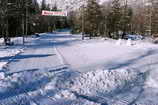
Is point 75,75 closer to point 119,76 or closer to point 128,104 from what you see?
point 119,76

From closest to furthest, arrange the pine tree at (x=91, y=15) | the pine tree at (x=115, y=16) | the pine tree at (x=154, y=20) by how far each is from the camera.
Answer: the pine tree at (x=154, y=20)
the pine tree at (x=91, y=15)
the pine tree at (x=115, y=16)

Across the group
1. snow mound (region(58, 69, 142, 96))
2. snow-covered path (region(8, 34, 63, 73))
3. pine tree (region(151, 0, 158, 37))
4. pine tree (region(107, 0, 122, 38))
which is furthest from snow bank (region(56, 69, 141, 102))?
pine tree (region(107, 0, 122, 38))

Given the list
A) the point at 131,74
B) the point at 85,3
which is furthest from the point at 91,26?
the point at 131,74

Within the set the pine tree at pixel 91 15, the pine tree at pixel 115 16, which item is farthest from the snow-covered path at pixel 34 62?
the pine tree at pixel 115 16

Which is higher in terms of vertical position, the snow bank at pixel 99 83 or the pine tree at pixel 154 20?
the pine tree at pixel 154 20

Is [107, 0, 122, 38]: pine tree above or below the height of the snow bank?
above

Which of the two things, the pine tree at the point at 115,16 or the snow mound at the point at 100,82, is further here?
the pine tree at the point at 115,16

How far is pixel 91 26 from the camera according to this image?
54094mm

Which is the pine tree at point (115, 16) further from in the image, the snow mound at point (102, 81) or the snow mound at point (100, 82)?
the snow mound at point (100, 82)

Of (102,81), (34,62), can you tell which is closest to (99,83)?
(102,81)

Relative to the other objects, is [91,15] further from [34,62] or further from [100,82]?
[100,82]

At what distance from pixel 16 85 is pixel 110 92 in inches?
138

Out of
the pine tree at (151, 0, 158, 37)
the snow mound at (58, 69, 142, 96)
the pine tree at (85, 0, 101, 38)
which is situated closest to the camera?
the snow mound at (58, 69, 142, 96)

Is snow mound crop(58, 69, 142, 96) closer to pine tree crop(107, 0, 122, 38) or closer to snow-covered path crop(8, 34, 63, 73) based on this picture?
snow-covered path crop(8, 34, 63, 73)
